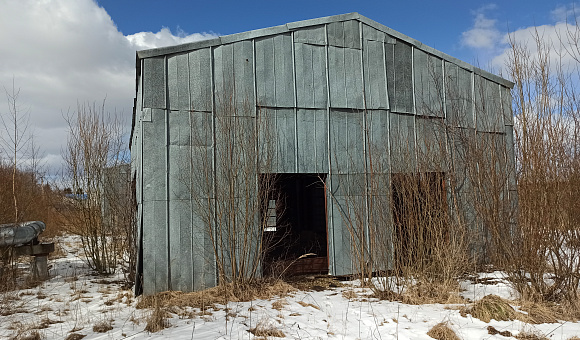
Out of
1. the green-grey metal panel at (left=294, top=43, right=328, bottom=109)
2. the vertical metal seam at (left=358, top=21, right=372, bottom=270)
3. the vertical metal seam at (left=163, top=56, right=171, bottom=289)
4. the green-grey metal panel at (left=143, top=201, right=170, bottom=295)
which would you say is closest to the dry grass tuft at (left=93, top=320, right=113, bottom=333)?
the green-grey metal panel at (left=143, top=201, right=170, bottom=295)

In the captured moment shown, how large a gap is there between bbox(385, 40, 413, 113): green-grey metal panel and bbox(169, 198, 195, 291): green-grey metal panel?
4.82 meters

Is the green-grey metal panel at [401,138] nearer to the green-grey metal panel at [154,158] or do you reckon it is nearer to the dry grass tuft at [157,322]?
the green-grey metal panel at [154,158]

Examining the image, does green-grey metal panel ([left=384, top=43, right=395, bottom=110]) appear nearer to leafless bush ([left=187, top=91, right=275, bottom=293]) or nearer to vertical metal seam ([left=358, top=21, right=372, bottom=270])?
vertical metal seam ([left=358, top=21, right=372, bottom=270])

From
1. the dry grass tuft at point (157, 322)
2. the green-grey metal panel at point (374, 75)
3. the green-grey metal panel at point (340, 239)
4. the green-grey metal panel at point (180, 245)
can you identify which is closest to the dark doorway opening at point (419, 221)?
the green-grey metal panel at point (340, 239)

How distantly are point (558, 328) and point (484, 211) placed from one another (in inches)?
78.7

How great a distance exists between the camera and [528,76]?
629 centimetres

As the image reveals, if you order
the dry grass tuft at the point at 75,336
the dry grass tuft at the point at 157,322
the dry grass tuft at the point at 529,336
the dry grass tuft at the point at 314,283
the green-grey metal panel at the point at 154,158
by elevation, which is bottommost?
the dry grass tuft at the point at 314,283

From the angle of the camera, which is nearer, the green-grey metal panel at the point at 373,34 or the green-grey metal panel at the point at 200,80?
the green-grey metal panel at the point at 200,80

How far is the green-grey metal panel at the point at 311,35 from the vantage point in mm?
8133

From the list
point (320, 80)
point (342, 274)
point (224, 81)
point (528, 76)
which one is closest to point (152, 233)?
point (224, 81)

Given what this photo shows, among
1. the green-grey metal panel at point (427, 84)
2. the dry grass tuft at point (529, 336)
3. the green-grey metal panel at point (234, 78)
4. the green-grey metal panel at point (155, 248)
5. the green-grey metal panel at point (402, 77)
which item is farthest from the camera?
the green-grey metal panel at point (427, 84)

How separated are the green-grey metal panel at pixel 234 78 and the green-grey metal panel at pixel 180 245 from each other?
6.05 feet

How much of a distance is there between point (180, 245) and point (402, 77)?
5.75 m

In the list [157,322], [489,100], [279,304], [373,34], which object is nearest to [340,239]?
[279,304]
